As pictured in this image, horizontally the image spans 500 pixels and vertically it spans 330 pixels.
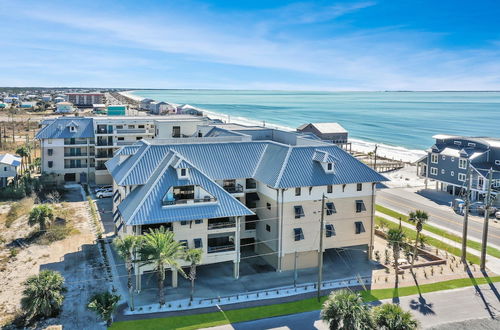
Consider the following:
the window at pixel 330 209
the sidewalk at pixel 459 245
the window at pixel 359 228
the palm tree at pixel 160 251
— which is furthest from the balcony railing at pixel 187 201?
the sidewalk at pixel 459 245

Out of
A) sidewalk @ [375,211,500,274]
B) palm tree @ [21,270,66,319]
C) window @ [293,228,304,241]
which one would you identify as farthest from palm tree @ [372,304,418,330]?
palm tree @ [21,270,66,319]

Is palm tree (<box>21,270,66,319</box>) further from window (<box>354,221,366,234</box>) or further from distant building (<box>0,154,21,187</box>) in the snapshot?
distant building (<box>0,154,21,187</box>)

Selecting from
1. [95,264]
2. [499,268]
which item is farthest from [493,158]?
[95,264]

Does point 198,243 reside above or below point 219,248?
above

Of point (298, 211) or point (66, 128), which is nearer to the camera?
point (298, 211)

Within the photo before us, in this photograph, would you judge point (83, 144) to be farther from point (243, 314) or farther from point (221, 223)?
point (243, 314)

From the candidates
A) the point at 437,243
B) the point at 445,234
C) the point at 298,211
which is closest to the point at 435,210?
the point at 445,234
